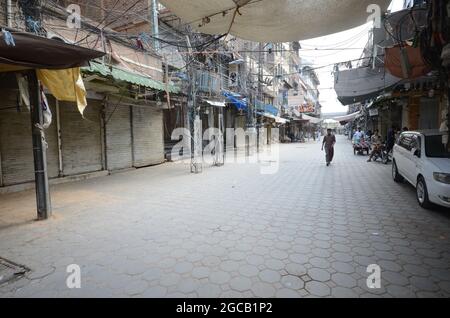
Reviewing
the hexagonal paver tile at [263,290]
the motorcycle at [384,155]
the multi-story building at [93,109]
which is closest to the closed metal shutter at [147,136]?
the multi-story building at [93,109]

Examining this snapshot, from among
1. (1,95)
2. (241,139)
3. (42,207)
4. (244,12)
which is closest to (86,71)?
(1,95)

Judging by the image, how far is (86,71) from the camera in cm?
738

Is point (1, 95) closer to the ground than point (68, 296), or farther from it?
farther from it

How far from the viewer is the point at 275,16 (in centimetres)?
445

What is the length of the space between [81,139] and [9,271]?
7.22 m

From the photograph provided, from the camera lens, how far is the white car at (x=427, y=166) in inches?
215

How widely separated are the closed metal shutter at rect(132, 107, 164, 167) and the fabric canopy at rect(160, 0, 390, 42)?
27.3 feet

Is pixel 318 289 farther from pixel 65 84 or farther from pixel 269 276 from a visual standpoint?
pixel 65 84

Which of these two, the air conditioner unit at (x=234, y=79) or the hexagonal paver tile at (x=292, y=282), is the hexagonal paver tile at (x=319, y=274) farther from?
the air conditioner unit at (x=234, y=79)

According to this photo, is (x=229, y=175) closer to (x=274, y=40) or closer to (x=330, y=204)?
(x=330, y=204)

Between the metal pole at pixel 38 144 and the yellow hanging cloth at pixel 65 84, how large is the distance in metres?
0.22

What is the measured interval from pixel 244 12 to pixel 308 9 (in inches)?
38.5

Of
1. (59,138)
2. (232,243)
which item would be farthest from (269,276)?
(59,138)

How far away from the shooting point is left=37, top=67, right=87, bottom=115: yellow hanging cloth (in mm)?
5574
